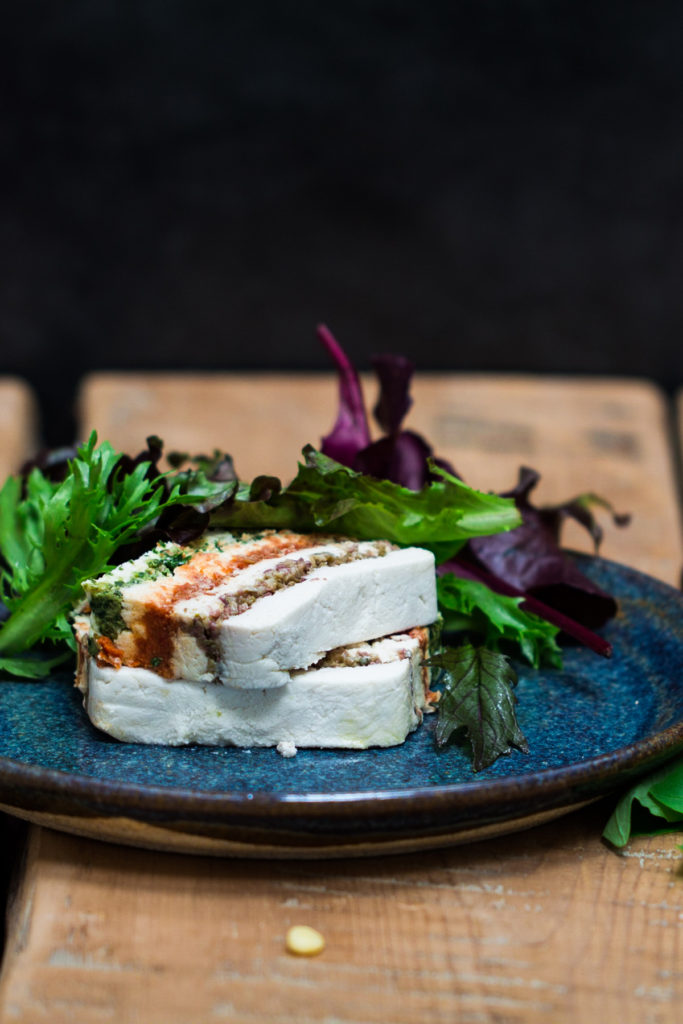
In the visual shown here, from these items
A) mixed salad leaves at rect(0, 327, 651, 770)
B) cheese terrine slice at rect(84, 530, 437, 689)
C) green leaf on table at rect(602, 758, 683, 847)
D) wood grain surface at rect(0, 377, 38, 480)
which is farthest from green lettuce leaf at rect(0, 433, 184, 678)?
wood grain surface at rect(0, 377, 38, 480)

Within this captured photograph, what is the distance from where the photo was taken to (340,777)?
2076 millimetres

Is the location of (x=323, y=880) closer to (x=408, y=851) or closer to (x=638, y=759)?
(x=408, y=851)

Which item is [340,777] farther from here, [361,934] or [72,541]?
[72,541]

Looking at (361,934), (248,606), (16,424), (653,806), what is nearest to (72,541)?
(248,606)

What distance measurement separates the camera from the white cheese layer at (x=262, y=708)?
2.13 metres

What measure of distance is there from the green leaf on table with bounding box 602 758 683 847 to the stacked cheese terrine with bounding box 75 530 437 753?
1.38 feet

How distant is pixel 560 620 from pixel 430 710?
449 millimetres

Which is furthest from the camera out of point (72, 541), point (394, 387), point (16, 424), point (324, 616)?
point (16, 424)

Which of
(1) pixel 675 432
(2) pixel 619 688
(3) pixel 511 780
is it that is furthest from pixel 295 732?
(1) pixel 675 432

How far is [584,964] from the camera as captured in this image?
1.81 metres

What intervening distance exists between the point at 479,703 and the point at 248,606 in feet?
1.61

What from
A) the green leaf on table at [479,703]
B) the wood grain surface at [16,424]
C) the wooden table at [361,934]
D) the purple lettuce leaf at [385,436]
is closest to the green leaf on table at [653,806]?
the wooden table at [361,934]

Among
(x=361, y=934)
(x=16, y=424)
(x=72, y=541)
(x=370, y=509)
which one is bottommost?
(x=16, y=424)

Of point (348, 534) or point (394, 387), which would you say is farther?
point (394, 387)
